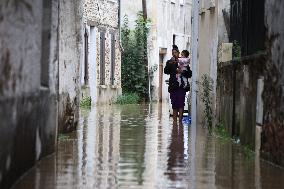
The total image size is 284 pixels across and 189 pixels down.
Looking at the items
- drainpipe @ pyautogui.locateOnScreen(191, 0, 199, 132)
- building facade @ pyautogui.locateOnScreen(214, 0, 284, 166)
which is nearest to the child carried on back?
drainpipe @ pyautogui.locateOnScreen(191, 0, 199, 132)

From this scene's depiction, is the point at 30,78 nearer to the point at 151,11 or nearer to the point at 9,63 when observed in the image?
the point at 9,63

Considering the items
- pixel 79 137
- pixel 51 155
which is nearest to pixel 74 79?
pixel 79 137

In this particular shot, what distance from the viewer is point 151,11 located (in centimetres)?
4444

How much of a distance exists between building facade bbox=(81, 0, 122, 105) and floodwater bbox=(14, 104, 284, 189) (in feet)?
65.7

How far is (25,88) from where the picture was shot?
789cm

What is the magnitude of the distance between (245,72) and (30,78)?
16.6 ft

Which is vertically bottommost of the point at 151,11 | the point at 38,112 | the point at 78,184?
the point at 78,184

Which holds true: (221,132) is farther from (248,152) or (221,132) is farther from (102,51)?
(102,51)

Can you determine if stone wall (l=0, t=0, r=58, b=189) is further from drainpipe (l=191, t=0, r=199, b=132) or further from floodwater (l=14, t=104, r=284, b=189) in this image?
drainpipe (l=191, t=0, r=199, b=132)

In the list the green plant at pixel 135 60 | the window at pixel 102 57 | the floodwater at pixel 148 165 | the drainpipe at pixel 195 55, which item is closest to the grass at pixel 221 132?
the floodwater at pixel 148 165

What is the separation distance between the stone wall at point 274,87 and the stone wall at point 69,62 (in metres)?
4.67

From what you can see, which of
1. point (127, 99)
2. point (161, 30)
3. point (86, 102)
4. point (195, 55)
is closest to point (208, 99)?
point (195, 55)

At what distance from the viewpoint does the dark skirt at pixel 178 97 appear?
62.7 feet

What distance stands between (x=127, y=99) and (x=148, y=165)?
1168 inches
